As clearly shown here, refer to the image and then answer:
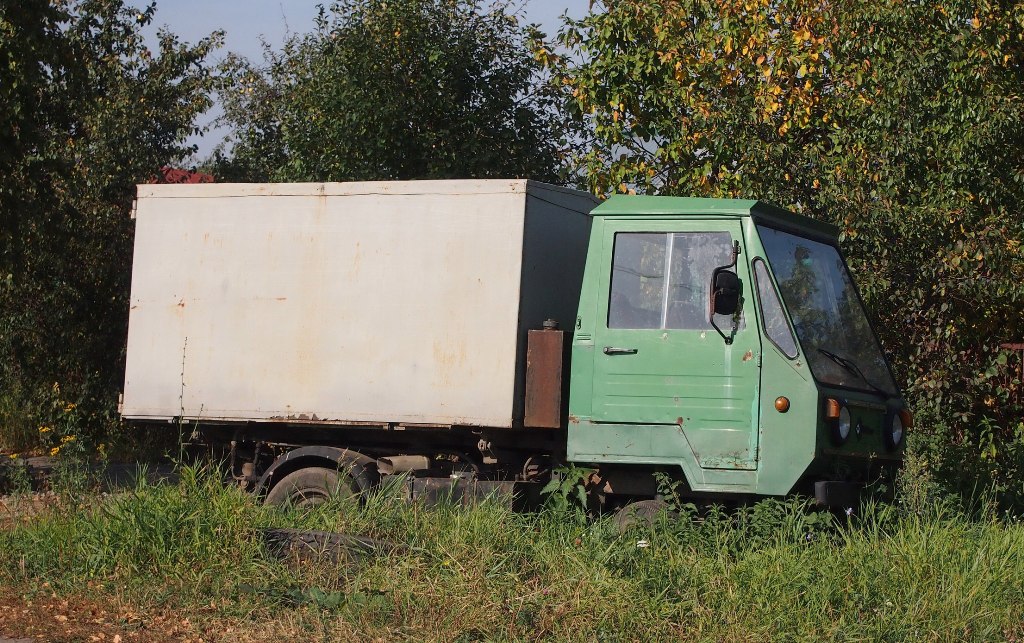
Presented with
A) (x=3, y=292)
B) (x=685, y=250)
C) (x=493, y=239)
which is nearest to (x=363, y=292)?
(x=493, y=239)

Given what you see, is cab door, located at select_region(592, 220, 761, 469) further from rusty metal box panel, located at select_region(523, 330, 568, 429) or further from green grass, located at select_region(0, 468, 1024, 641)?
green grass, located at select_region(0, 468, 1024, 641)

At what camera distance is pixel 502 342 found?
7.48m

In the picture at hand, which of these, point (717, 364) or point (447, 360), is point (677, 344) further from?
point (447, 360)

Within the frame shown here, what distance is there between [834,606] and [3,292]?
11435 millimetres

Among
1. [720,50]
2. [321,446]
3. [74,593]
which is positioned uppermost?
[720,50]

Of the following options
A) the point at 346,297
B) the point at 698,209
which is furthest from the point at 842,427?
the point at 346,297

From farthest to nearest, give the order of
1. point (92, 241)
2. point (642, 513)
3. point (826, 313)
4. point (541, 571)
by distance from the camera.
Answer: point (92, 241) → point (826, 313) → point (642, 513) → point (541, 571)

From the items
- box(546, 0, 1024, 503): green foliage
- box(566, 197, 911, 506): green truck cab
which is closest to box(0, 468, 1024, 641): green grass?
box(566, 197, 911, 506): green truck cab

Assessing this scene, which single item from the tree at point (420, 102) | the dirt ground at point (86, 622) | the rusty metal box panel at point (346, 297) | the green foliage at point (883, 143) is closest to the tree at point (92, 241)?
the tree at point (420, 102)

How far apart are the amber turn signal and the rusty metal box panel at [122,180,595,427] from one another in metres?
1.98

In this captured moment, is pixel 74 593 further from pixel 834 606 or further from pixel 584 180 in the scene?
pixel 584 180

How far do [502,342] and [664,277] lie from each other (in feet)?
3.80

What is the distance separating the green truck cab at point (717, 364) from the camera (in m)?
6.86

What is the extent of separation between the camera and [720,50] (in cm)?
1207
